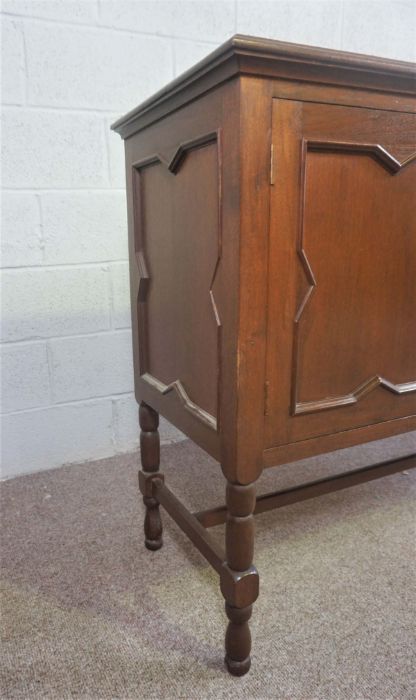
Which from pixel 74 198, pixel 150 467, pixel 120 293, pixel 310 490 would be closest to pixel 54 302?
pixel 120 293

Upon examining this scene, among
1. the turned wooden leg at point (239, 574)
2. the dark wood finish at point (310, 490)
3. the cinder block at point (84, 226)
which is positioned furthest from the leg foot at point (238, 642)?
the cinder block at point (84, 226)

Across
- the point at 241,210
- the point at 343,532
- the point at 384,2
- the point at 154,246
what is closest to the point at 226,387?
the point at 241,210

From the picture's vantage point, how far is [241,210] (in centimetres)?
68

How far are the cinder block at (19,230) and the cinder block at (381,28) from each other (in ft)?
3.98

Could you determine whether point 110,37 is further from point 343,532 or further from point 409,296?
point 343,532

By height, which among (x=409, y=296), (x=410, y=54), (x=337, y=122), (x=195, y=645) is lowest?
(x=195, y=645)

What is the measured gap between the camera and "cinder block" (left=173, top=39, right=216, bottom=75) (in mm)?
1557

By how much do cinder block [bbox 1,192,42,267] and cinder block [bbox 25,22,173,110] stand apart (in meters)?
0.26

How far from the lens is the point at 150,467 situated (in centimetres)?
118

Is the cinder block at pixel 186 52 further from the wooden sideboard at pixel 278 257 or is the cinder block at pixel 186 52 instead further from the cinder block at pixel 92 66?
the wooden sideboard at pixel 278 257

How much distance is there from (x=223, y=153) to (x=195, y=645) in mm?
821

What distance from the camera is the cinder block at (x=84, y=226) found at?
→ 1.47 meters

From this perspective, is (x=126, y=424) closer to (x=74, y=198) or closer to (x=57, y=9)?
(x=74, y=198)

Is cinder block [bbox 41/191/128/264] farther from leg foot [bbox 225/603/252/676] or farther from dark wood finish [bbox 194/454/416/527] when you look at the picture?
leg foot [bbox 225/603/252/676]
